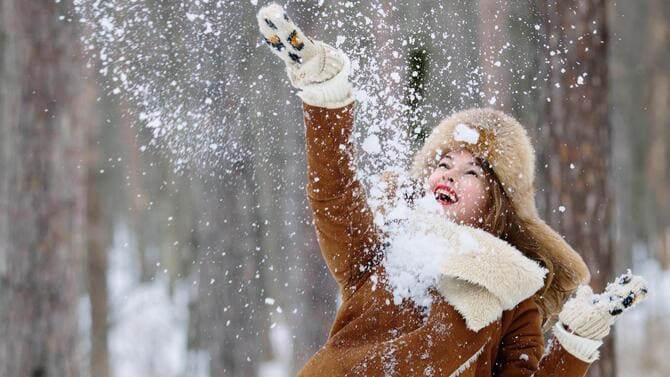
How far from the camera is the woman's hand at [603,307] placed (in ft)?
7.13

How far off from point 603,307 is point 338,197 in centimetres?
90

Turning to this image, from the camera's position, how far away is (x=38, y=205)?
4871mm

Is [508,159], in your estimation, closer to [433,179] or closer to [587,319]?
[433,179]

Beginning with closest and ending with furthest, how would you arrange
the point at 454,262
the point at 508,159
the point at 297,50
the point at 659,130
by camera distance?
the point at 297,50, the point at 454,262, the point at 508,159, the point at 659,130

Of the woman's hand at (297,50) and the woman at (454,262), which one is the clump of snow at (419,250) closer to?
the woman at (454,262)

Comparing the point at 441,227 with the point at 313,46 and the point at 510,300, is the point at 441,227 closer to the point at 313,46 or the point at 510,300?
the point at 510,300

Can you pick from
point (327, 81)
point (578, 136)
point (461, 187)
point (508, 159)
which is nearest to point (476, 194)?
point (461, 187)

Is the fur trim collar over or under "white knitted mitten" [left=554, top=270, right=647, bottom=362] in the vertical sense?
over

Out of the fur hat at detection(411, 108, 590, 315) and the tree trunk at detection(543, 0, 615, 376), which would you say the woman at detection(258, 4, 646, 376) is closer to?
the fur hat at detection(411, 108, 590, 315)

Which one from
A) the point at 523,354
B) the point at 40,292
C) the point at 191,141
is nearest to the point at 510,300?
the point at 523,354

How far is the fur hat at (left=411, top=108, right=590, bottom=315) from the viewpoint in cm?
228

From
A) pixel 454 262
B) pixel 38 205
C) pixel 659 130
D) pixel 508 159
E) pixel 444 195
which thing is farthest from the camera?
pixel 659 130

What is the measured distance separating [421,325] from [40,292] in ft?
11.7

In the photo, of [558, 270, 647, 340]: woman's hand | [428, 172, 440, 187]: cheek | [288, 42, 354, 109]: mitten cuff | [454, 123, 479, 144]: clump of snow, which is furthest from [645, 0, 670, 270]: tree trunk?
[288, 42, 354, 109]: mitten cuff
